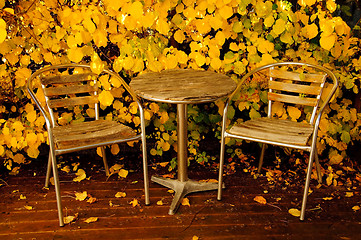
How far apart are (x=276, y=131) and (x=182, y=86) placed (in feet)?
2.16

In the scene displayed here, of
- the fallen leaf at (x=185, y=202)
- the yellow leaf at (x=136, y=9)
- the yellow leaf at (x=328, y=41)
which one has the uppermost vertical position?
the yellow leaf at (x=136, y=9)

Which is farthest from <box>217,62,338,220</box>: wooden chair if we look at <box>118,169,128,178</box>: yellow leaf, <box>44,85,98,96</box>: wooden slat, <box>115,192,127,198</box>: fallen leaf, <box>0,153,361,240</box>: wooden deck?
<box>44,85,98,96</box>: wooden slat

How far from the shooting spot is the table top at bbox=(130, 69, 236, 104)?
82.1 inches

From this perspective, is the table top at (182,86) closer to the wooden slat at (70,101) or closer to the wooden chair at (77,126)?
the wooden chair at (77,126)

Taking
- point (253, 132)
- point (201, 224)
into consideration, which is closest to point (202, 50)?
point (253, 132)

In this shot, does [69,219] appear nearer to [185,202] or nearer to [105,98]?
[185,202]

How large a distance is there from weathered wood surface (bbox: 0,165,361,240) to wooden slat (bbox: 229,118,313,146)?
506 mm

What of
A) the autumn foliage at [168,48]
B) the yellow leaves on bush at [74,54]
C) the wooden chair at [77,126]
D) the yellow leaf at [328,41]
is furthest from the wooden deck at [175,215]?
the yellow leaf at [328,41]

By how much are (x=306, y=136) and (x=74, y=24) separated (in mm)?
1720

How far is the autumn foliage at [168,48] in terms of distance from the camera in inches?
103

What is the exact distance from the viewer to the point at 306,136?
2.26 m

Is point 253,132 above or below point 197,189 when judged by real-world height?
above

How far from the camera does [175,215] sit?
7.72ft

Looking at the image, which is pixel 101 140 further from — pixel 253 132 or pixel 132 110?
pixel 253 132
